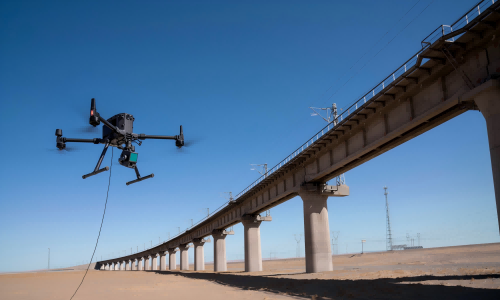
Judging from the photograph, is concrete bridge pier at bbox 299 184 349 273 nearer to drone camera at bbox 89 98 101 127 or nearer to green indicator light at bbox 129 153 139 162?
green indicator light at bbox 129 153 139 162

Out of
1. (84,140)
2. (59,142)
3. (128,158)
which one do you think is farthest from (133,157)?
(59,142)

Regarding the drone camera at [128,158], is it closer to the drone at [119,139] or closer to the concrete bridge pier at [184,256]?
the drone at [119,139]

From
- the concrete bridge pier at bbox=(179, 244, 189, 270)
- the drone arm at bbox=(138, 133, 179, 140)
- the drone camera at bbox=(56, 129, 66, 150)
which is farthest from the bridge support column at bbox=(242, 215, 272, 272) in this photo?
the concrete bridge pier at bbox=(179, 244, 189, 270)

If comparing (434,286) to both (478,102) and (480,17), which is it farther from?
(480,17)

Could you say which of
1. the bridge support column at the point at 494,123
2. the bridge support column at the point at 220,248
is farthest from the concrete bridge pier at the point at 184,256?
the bridge support column at the point at 494,123

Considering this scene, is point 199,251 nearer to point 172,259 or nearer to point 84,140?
point 172,259

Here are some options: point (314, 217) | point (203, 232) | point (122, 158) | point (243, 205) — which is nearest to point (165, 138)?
point (122, 158)

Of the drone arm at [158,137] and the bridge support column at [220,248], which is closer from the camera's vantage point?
the drone arm at [158,137]
